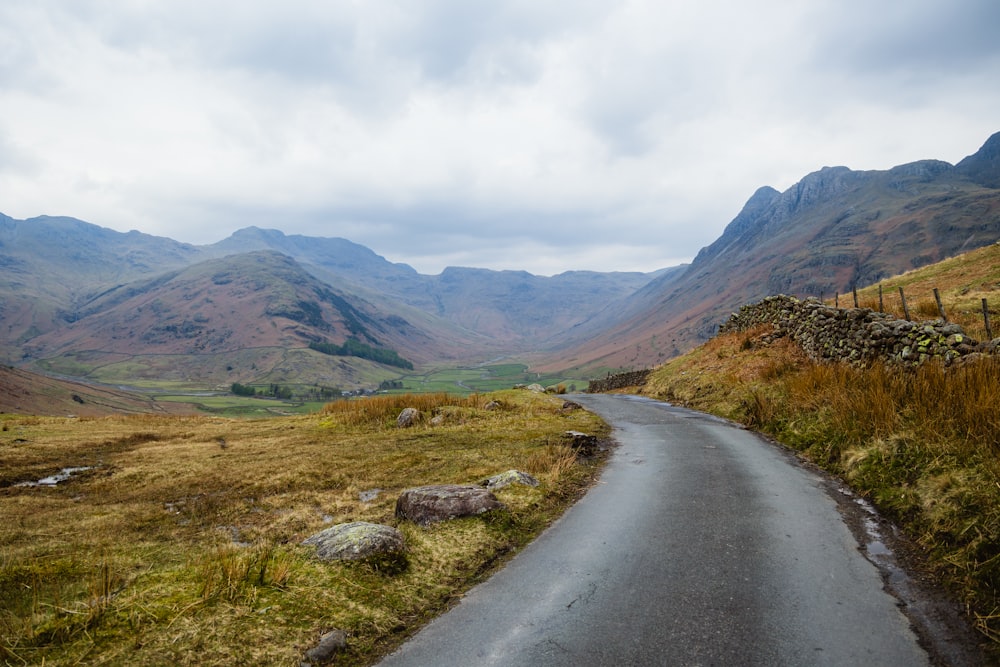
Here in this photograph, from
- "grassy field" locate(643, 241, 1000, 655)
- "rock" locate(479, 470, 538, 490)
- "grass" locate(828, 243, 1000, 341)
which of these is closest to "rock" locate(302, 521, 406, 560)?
"rock" locate(479, 470, 538, 490)

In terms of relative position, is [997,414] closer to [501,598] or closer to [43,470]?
[501,598]

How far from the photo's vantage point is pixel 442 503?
10.1 metres

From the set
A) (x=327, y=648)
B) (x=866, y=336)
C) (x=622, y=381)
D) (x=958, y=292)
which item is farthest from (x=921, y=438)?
(x=622, y=381)

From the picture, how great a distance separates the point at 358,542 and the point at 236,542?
134 inches

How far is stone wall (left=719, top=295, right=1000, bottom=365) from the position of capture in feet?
44.7

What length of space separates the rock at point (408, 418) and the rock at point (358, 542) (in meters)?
18.3

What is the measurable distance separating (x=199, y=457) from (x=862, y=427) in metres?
23.4

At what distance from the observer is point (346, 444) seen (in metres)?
21.8

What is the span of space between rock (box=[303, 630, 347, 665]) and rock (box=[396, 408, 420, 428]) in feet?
68.1

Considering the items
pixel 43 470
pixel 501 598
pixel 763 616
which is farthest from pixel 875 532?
pixel 43 470

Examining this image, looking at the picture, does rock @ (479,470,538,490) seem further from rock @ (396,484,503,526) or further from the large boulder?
the large boulder

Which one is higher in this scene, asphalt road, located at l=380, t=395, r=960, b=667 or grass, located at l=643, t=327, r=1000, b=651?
grass, located at l=643, t=327, r=1000, b=651

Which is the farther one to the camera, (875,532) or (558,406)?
(558,406)

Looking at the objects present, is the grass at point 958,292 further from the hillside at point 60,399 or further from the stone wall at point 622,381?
the hillside at point 60,399
